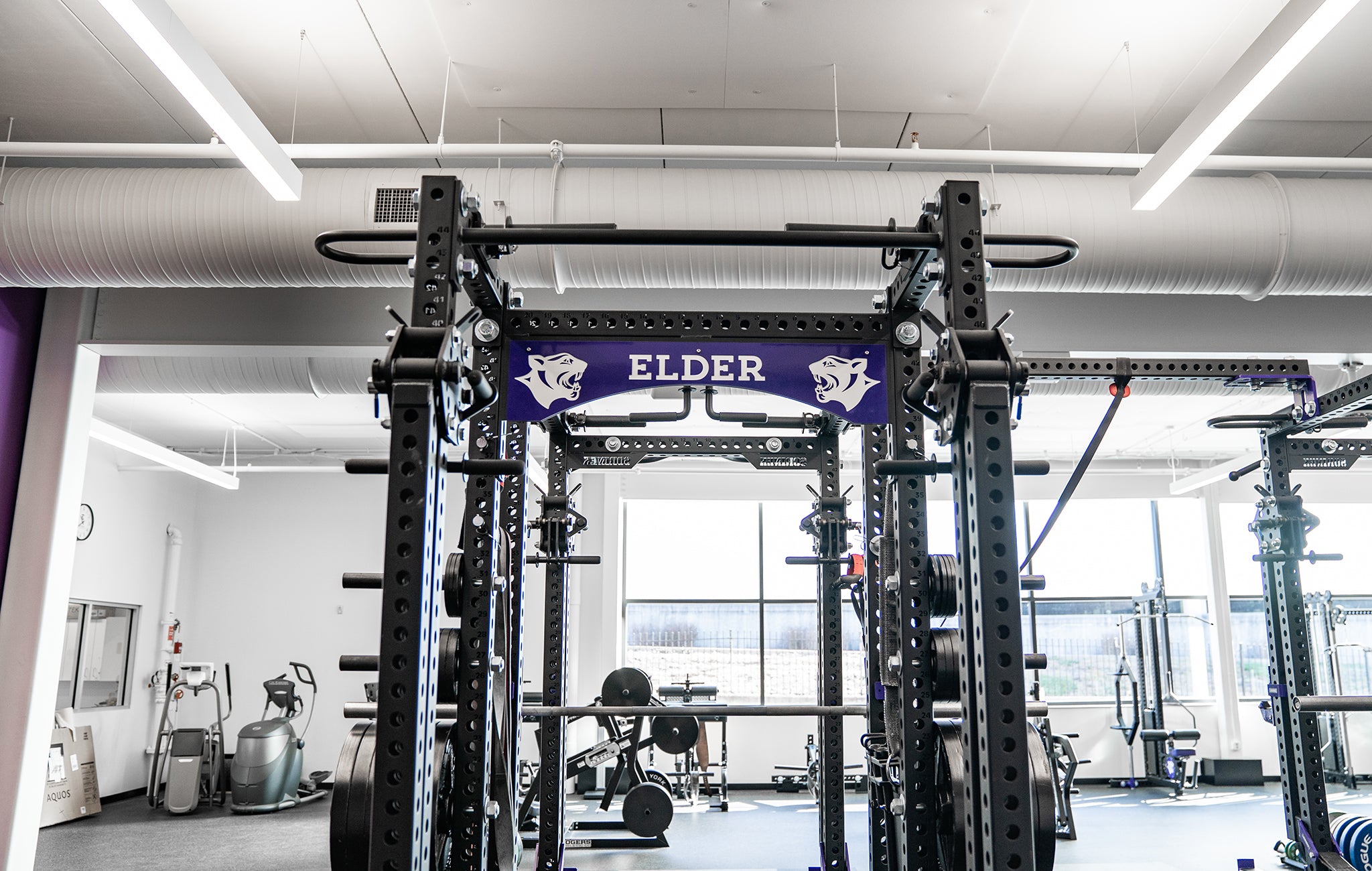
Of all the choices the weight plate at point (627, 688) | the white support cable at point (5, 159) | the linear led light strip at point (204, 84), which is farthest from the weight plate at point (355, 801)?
the weight plate at point (627, 688)

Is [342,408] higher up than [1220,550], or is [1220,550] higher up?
[342,408]

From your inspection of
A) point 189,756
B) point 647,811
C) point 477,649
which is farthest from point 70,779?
point 477,649

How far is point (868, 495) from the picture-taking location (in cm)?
344

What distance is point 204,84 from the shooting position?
2.78 meters

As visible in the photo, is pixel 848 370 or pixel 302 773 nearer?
pixel 848 370

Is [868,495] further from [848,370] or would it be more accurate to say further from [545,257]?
[545,257]

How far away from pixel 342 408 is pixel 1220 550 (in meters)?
9.73

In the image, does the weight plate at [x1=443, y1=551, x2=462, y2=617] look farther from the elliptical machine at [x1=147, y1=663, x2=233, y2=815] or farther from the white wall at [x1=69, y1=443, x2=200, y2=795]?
the white wall at [x1=69, y1=443, x2=200, y2=795]

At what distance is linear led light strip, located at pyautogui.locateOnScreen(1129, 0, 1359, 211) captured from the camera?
248 centimetres

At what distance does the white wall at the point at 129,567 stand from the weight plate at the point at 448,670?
773 cm

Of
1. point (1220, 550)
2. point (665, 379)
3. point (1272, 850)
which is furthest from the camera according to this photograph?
point (1220, 550)

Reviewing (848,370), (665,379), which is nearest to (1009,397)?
(848,370)

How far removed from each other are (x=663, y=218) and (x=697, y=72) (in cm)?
69

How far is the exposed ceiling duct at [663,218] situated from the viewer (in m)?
3.85
